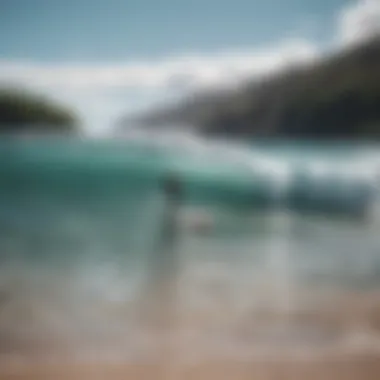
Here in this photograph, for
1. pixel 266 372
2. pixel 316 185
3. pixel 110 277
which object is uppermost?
pixel 316 185

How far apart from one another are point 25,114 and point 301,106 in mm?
679

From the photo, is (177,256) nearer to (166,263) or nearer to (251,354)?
(166,263)

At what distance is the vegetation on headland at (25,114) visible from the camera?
1.50 metres

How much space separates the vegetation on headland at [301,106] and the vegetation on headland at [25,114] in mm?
217

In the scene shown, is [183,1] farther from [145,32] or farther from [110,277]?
[110,277]

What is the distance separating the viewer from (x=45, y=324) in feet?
4.83

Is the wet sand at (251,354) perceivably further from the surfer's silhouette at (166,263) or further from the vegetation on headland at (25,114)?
the vegetation on headland at (25,114)

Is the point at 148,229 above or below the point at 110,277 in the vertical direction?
above

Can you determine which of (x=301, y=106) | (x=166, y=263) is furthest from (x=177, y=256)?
(x=301, y=106)

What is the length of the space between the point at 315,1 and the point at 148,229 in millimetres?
697

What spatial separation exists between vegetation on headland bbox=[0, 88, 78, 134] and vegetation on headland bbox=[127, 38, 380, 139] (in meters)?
0.22

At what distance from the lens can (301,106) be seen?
1.56 m

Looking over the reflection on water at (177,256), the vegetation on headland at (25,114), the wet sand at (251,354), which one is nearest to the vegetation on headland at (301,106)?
the reflection on water at (177,256)

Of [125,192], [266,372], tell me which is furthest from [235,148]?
[266,372]
